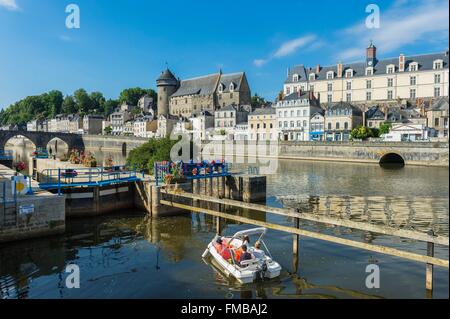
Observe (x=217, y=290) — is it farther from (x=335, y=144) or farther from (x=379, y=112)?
(x=379, y=112)

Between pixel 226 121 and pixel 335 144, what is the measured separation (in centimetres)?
3924

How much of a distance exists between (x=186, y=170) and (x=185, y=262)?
37.2 feet

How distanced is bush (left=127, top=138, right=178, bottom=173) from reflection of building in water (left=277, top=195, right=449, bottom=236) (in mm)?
10854

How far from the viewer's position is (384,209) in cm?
2428

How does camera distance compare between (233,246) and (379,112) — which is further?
(379,112)

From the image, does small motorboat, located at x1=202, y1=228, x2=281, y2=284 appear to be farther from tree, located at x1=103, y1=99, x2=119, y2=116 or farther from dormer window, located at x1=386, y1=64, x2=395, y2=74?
tree, located at x1=103, y1=99, x2=119, y2=116

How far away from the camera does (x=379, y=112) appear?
77.9m

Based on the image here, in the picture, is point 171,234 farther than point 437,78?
No

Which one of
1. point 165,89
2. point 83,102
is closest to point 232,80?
point 165,89

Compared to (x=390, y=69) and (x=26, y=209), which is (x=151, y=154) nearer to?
(x=26, y=209)

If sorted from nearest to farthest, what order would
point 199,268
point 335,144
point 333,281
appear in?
point 333,281, point 199,268, point 335,144

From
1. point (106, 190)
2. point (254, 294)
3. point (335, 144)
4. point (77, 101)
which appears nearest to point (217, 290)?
point (254, 294)

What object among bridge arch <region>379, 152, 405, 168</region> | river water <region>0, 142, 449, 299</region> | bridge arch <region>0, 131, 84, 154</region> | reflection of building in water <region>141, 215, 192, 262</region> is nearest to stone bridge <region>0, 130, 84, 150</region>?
bridge arch <region>0, 131, 84, 154</region>
